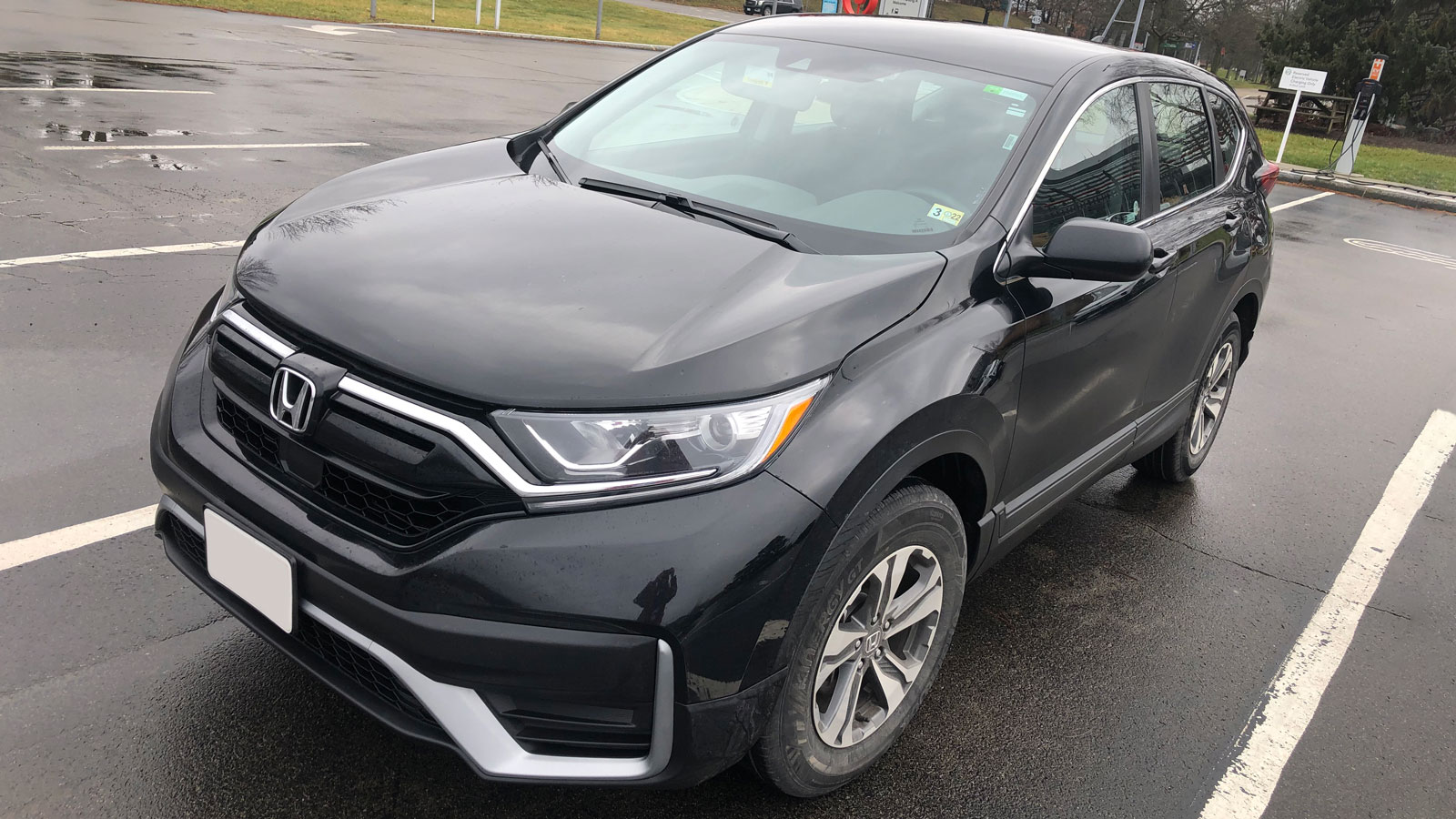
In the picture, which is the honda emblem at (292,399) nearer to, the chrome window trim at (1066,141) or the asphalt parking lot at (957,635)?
the asphalt parking lot at (957,635)

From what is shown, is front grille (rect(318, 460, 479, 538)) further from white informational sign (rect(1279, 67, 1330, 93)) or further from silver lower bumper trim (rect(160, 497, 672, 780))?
white informational sign (rect(1279, 67, 1330, 93))

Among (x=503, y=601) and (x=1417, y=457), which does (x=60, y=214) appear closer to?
(x=503, y=601)

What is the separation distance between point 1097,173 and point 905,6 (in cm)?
3050

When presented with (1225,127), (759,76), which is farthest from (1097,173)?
(1225,127)

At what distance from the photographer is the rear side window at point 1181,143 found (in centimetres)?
367

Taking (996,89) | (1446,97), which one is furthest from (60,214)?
(1446,97)

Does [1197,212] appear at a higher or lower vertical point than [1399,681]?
higher

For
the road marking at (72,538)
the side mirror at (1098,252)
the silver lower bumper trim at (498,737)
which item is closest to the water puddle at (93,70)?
the road marking at (72,538)

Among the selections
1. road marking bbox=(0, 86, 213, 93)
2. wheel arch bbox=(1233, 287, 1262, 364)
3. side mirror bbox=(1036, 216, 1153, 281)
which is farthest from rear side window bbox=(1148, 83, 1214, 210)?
road marking bbox=(0, 86, 213, 93)

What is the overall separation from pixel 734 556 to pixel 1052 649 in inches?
69.0

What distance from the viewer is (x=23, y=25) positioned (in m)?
15.5

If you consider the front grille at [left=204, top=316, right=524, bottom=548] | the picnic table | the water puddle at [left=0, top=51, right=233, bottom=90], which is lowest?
the water puddle at [left=0, top=51, right=233, bottom=90]

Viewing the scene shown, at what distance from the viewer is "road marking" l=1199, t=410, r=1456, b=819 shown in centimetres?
280

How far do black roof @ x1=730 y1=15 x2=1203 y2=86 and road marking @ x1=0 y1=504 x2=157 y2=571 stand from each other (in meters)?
2.66
